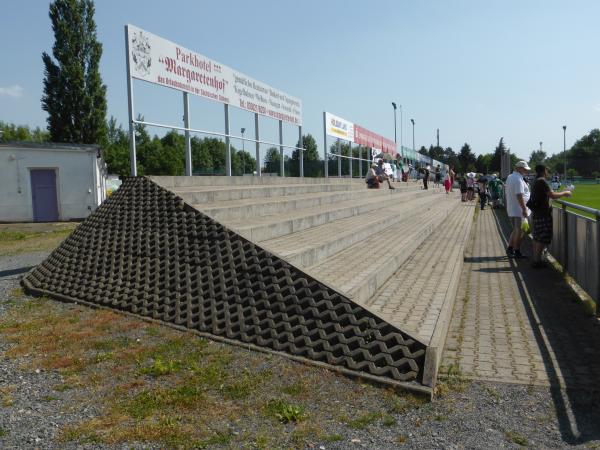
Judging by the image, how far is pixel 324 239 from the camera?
7.55 metres

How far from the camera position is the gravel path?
324 cm

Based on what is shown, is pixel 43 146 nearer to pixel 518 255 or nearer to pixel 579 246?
pixel 518 255

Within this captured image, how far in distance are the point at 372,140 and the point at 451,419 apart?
3124 centimetres

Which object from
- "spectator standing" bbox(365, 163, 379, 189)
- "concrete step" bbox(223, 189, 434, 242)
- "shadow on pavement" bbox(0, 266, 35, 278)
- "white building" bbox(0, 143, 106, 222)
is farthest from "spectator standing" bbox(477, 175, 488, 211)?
"shadow on pavement" bbox(0, 266, 35, 278)

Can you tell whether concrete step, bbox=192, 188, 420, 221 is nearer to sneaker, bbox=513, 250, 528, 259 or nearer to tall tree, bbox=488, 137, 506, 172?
sneaker, bbox=513, 250, 528, 259

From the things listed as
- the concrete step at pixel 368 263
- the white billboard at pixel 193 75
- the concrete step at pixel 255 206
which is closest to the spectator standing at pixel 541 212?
the concrete step at pixel 368 263

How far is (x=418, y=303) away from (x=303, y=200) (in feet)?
17.7

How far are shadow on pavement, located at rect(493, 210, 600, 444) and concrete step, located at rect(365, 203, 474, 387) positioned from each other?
2.94ft

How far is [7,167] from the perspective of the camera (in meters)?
22.8

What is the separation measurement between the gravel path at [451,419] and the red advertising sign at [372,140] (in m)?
25.6

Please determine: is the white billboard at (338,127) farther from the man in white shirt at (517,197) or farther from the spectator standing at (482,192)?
the man in white shirt at (517,197)

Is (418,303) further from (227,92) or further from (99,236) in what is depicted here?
(227,92)

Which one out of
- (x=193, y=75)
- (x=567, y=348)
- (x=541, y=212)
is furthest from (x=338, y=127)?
(x=567, y=348)

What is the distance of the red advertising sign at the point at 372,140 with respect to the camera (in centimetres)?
2954
